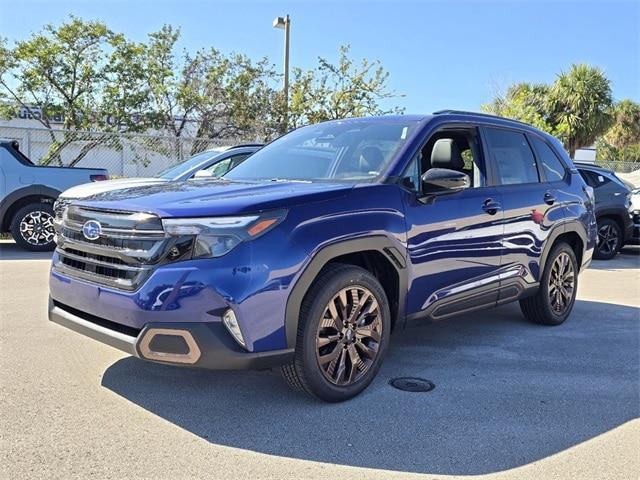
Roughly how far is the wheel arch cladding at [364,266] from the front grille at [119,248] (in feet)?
2.12

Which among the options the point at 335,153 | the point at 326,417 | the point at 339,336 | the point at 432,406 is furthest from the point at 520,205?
the point at 326,417

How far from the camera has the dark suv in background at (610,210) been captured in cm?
1093

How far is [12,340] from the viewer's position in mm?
4742

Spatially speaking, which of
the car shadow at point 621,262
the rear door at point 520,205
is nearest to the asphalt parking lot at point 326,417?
the rear door at point 520,205

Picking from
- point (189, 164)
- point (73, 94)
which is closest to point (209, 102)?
point (73, 94)

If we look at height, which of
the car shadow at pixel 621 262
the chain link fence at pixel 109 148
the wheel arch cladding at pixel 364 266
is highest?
the chain link fence at pixel 109 148

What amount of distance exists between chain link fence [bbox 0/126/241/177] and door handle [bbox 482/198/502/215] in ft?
38.1

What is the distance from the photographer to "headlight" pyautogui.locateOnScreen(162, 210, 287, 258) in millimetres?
3088

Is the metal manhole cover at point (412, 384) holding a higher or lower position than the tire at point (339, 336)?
lower

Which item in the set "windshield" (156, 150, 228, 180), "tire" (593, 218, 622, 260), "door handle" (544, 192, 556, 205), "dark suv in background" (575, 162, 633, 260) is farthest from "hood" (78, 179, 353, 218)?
"tire" (593, 218, 622, 260)

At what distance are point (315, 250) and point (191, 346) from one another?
840 mm

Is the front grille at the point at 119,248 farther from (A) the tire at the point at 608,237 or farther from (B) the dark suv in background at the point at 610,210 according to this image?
(A) the tire at the point at 608,237

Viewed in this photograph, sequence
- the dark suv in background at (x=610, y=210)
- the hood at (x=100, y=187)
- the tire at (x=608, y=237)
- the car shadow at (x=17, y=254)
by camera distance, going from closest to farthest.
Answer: the hood at (x=100, y=187) → the car shadow at (x=17, y=254) → the dark suv in background at (x=610, y=210) → the tire at (x=608, y=237)

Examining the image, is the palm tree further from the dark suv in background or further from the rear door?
the rear door
